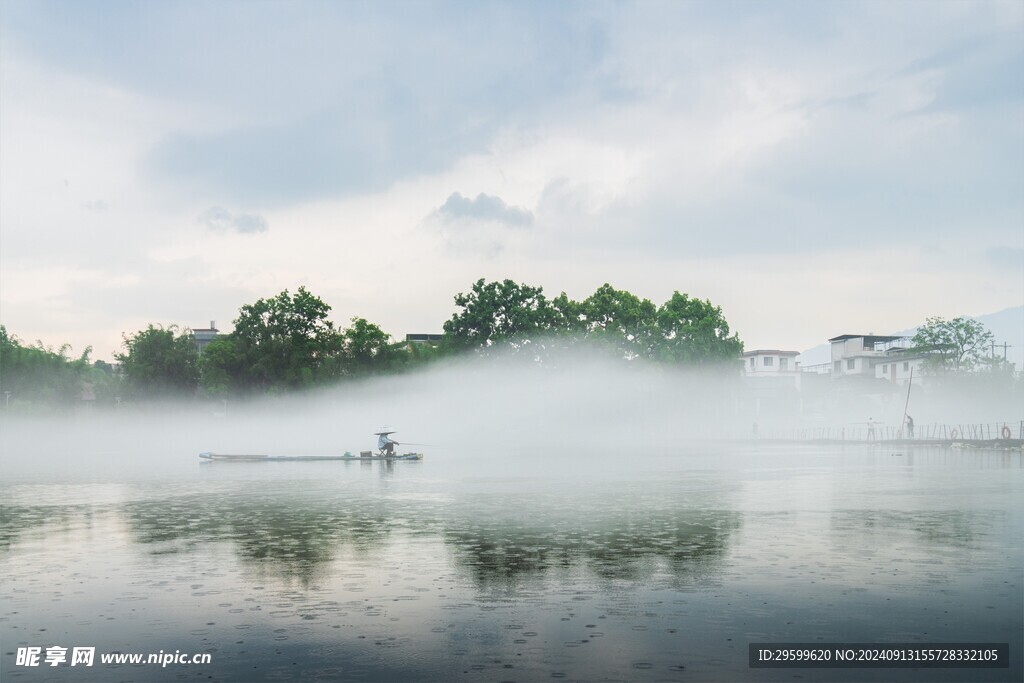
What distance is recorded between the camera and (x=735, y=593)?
71.8 ft

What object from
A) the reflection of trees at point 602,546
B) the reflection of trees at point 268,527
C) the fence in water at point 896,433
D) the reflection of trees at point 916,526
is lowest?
the reflection of trees at point 916,526

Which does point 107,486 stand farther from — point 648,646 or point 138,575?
point 648,646

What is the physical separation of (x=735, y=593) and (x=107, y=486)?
44783 millimetres

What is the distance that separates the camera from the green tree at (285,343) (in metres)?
150

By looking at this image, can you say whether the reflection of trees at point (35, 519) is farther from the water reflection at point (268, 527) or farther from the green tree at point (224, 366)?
the green tree at point (224, 366)

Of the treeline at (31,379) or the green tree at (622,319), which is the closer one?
the green tree at (622,319)

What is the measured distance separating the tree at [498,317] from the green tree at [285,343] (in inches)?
808

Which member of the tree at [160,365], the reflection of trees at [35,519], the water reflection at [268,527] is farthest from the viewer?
the tree at [160,365]

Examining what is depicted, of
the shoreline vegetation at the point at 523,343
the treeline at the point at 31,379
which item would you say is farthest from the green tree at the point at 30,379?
the shoreline vegetation at the point at 523,343

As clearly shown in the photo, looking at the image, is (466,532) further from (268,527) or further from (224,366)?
(224,366)

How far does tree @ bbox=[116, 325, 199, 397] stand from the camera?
183m

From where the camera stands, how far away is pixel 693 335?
139m

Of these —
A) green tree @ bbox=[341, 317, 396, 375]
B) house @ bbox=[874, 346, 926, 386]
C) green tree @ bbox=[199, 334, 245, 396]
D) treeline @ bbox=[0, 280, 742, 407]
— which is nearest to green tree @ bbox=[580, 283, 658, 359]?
treeline @ bbox=[0, 280, 742, 407]

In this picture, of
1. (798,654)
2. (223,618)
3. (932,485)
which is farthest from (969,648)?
(932,485)
